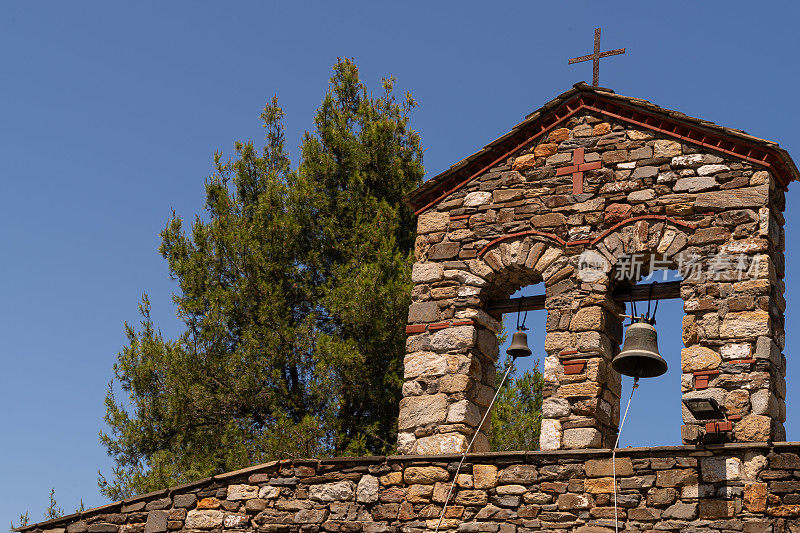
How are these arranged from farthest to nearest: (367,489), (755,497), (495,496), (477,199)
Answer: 1. (477,199)
2. (367,489)
3. (495,496)
4. (755,497)

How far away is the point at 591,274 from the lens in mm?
9594

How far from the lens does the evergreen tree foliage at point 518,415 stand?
15.5 metres

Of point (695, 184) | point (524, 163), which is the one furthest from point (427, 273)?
point (695, 184)

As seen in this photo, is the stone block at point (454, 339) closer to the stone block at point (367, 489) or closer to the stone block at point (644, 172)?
the stone block at point (367, 489)

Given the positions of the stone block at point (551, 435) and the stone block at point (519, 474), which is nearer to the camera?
the stone block at point (519, 474)

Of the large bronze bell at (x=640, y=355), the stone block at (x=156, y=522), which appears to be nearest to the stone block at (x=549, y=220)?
the large bronze bell at (x=640, y=355)

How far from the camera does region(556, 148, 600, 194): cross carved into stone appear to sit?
10.0m

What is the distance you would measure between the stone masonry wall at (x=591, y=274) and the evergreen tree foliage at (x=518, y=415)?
5116mm

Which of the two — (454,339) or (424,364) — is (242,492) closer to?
(424,364)

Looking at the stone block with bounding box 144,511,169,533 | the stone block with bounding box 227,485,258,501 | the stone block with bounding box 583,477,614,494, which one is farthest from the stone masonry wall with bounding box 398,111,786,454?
the stone block with bounding box 144,511,169,533

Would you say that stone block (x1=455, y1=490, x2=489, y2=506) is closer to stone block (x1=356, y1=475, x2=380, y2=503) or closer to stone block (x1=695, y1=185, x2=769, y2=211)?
stone block (x1=356, y1=475, x2=380, y2=503)

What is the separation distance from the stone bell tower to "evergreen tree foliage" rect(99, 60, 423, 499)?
5099 millimetres

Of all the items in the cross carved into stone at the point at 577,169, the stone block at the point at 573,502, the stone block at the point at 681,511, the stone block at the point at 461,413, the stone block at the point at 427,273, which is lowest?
the stone block at the point at 681,511

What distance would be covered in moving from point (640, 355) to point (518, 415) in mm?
7802
